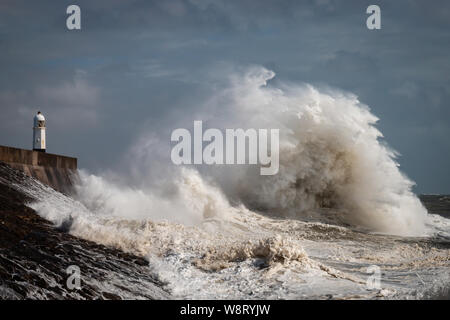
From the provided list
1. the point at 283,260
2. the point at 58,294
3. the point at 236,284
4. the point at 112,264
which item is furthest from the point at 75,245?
the point at 283,260

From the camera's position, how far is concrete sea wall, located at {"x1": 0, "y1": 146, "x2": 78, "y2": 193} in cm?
912

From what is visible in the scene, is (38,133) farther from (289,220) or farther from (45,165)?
(289,220)

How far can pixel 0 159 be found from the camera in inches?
349

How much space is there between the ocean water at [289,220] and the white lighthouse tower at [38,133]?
3.94 feet

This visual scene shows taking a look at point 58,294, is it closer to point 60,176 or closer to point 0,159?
point 0,159

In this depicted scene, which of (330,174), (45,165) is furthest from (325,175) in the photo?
(45,165)

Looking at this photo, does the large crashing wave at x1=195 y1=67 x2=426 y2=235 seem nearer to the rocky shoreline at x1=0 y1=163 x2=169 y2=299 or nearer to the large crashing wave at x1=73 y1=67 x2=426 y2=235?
the large crashing wave at x1=73 y1=67 x2=426 y2=235

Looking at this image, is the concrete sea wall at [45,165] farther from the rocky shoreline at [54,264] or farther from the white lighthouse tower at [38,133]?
the rocky shoreline at [54,264]

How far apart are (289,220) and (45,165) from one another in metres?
6.69

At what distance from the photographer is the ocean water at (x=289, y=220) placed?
666 centimetres

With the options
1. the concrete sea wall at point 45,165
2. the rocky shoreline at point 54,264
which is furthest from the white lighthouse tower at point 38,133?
the rocky shoreline at point 54,264

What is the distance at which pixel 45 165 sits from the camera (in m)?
10.0

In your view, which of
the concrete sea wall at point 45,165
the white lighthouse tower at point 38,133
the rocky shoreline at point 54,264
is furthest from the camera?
the white lighthouse tower at point 38,133

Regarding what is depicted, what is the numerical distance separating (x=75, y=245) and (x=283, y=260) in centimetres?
271
